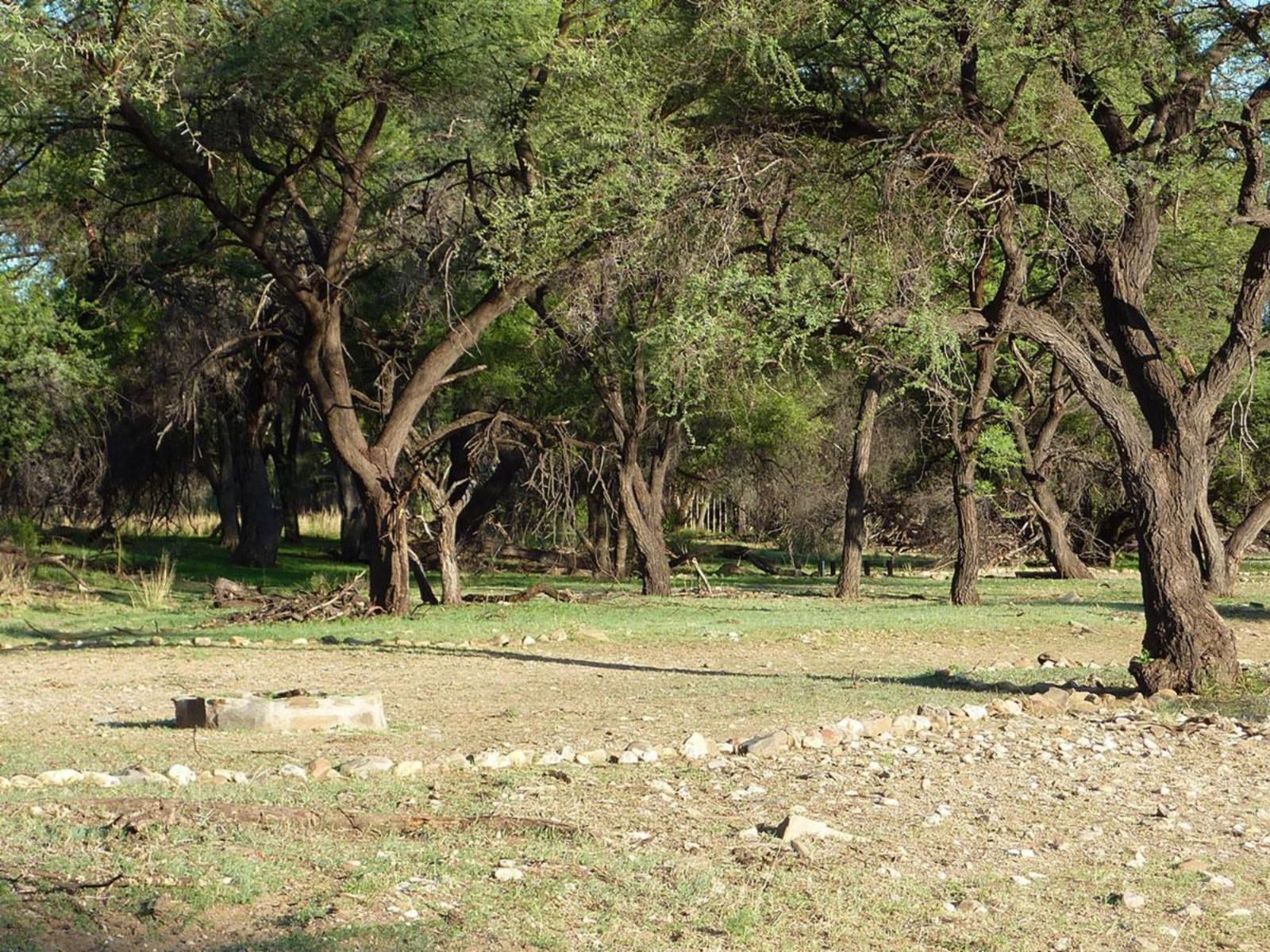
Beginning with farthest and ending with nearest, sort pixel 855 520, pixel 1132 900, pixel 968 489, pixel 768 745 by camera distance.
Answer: pixel 855 520 → pixel 968 489 → pixel 768 745 → pixel 1132 900

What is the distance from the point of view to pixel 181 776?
805 centimetres

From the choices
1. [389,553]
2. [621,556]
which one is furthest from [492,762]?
[621,556]

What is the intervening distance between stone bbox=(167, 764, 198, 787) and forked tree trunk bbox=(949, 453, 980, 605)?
16.7 metres

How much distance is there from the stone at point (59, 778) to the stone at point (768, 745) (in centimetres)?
374

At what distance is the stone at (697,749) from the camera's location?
9133 mm

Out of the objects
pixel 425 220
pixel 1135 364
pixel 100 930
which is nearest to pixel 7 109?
pixel 425 220

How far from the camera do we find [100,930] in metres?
5.35

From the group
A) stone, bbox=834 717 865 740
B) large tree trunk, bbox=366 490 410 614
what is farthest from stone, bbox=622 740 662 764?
large tree trunk, bbox=366 490 410 614

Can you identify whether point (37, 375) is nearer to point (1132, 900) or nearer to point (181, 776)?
point (181, 776)

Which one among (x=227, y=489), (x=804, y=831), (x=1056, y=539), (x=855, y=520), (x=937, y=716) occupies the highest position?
(x=227, y=489)

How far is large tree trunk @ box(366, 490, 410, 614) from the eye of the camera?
791 inches

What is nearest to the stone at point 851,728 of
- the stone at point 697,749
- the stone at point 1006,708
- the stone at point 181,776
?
the stone at point 697,749

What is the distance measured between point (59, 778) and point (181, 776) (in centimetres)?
65

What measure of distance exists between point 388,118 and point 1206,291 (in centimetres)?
1215
